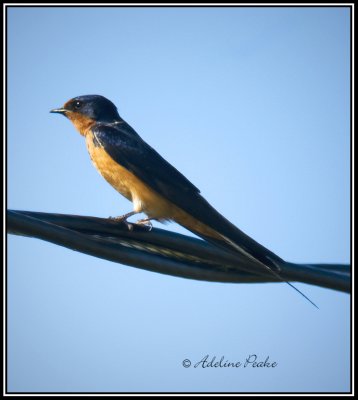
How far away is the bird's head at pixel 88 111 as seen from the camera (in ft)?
17.2

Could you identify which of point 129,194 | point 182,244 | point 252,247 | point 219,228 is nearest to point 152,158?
point 129,194

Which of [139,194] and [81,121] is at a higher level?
[81,121]

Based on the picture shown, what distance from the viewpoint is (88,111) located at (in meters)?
5.32

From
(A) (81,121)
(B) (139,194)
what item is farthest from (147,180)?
(A) (81,121)

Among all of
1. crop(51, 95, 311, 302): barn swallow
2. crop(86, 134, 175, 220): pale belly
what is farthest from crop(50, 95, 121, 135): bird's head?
crop(86, 134, 175, 220): pale belly

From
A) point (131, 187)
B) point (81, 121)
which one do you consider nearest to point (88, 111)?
point (81, 121)

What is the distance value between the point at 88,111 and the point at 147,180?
4.52ft

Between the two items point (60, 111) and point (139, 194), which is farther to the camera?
point (60, 111)

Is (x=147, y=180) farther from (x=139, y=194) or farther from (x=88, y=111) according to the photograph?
(x=88, y=111)

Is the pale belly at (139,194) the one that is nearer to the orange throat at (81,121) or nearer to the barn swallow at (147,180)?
the barn swallow at (147,180)

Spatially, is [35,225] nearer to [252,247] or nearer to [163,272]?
[163,272]

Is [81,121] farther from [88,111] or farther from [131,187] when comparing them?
[131,187]

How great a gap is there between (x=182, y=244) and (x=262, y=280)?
0.44 meters

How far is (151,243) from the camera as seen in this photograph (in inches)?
104
